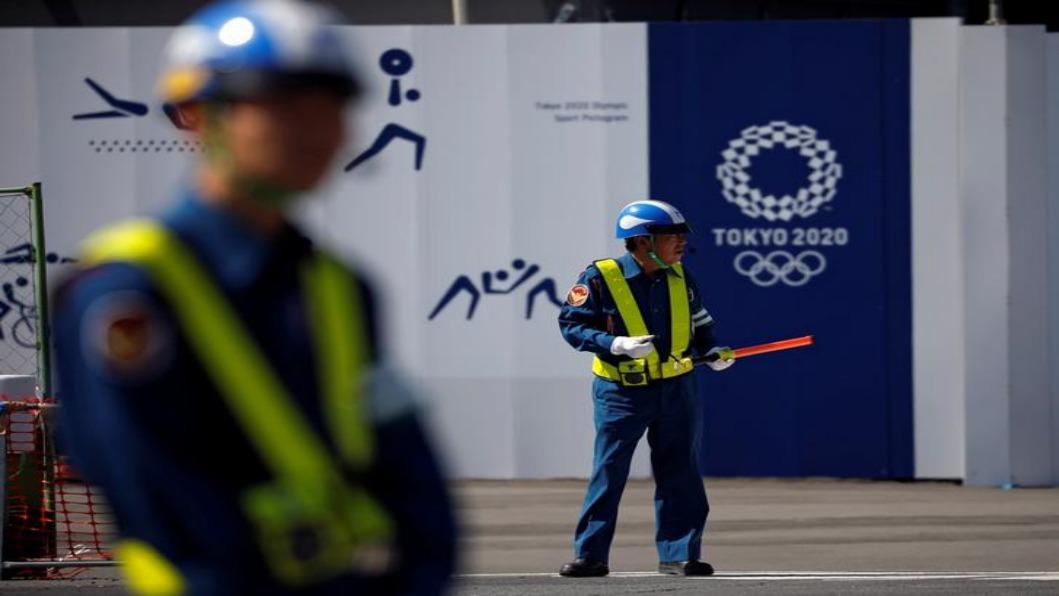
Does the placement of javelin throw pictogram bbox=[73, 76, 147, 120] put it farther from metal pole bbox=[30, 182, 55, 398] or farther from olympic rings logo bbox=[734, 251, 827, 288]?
olympic rings logo bbox=[734, 251, 827, 288]

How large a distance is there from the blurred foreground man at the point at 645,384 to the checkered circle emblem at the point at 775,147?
413 centimetres

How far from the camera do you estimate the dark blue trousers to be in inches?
354

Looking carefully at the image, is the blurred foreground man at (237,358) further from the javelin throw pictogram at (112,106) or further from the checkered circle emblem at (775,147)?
the javelin throw pictogram at (112,106)

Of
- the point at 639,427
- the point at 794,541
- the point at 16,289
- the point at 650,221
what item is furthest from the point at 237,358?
the point at 16,289

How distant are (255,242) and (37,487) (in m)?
7.46

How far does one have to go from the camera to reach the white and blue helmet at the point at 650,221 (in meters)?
8.93

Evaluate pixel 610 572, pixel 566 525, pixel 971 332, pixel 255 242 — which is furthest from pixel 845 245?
pixel 255 242

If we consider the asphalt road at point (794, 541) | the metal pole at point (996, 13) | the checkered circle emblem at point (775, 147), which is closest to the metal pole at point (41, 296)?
the asphalt road at point (794, 541)

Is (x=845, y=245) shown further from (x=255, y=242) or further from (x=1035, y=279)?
(x=255, y=242)

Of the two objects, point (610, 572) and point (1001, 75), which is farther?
point (1001, 75)

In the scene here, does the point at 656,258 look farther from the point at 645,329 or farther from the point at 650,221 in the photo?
the point at 645,329

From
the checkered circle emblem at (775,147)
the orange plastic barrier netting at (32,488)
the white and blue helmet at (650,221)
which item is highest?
the checkered circle emblem at (775,147)

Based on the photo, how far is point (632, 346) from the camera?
8703 mm

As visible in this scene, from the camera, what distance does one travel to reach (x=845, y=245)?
1318 cm
